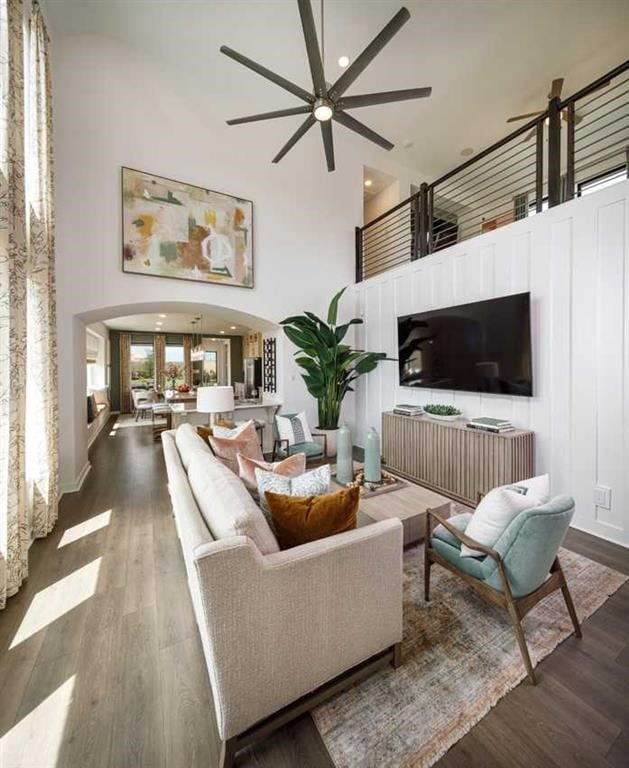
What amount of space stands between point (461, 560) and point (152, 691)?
1.60 meters

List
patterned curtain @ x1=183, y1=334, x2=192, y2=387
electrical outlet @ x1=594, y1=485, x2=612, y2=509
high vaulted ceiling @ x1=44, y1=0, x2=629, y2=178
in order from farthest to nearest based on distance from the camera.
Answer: patterned curtain @ x1=183, y1=334, x2=192, y2=387 < high vaulted ceiling @ x1=44, y1=0, x2=629, y2=178 < electrical outlet @ x1=594, y1=485, x2=612, y2=509

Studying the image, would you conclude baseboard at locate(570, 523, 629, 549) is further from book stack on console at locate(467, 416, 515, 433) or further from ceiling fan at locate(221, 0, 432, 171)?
ceiling fan at locate(221, 0, 432, 171)

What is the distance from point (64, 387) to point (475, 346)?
4793 mm

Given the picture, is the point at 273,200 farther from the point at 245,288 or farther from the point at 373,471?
the point at 373,471

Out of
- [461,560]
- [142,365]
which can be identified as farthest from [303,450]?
[142,365]

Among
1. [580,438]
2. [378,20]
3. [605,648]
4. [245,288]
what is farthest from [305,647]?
[378,20]

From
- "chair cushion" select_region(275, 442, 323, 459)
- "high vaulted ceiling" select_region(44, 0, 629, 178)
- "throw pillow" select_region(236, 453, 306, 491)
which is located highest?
"high vaulted ceiling" select_region(44, 0, 629, 178)

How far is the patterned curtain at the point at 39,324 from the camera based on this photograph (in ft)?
8.88

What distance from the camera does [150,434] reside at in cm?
711

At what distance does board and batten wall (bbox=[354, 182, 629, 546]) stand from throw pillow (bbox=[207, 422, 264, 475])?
2.63 metres

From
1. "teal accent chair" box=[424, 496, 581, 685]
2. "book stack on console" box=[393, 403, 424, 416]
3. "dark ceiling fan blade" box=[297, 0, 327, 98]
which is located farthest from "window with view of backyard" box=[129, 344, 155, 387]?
"teal accent chair" box=[424, 496, 581, 685]

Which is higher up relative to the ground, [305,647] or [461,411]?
[461,411]

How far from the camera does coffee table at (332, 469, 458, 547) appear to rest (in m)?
2.23

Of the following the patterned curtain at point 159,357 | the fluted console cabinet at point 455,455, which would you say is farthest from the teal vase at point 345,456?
the patterned curtain at point 159,357
